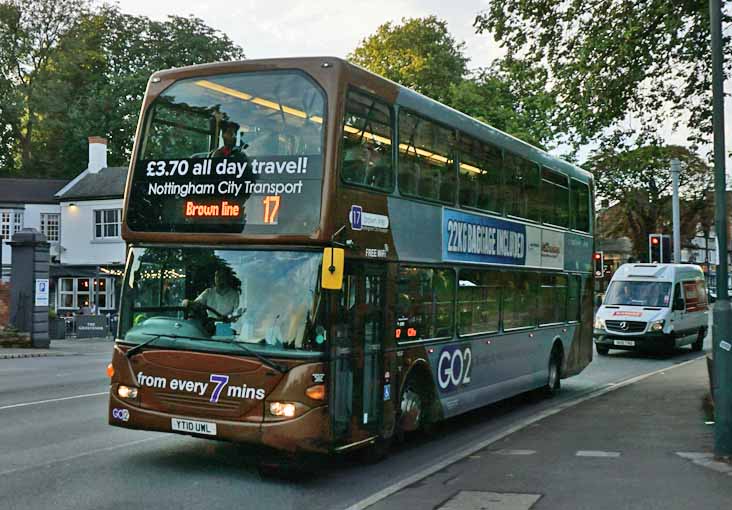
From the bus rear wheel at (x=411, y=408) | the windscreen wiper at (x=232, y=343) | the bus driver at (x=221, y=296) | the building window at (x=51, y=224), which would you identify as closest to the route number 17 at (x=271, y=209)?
the bus driver at (x=221, y=296)

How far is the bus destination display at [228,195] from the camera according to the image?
8.88 metres

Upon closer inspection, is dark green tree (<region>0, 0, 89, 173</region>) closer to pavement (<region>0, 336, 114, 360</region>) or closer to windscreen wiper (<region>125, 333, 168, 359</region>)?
pavement (<region>0, 336, 114, 360</region>)

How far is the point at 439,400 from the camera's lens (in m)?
11.6

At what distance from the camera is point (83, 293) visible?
50.2 metres

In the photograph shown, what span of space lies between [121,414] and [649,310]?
2012cm

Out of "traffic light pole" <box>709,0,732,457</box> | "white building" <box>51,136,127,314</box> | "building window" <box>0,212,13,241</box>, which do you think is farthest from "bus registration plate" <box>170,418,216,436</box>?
"building window" <box>0,212,13,241</box>

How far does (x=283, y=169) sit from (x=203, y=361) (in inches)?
78.2

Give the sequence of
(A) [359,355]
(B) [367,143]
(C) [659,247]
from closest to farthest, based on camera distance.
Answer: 1. (A) [359,355]
2. (B) [367,143]
3. (C) [659,247]

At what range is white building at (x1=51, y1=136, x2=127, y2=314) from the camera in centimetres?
4984

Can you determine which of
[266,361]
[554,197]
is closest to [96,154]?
[554,197]

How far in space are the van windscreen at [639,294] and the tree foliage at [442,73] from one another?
1719 centimetres

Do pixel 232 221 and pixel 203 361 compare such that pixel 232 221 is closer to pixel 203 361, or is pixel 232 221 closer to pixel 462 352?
pixel 203 361

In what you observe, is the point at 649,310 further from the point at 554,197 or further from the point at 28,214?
the point at 28,214

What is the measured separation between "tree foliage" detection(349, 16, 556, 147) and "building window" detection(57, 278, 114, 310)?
1988 centimetres
